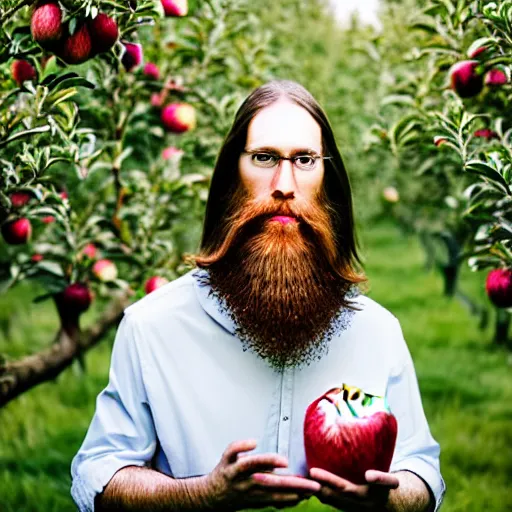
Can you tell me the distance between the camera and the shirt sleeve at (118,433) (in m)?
1.69

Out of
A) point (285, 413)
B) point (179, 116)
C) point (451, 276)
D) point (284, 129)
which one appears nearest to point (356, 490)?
point (285, 413)

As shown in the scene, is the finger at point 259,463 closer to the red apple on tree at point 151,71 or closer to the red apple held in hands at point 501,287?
the red apple held in hands at point 501,287

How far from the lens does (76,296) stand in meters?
2.79

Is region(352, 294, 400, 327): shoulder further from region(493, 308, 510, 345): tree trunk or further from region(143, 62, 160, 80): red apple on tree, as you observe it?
region(493, 308, 510, 345): tree trunk

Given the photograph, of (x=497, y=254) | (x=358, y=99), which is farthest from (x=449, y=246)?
(x=497, y=254)

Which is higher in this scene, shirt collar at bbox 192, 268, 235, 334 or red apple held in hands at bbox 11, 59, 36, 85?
red apple held in hands at bbox 11, 59, 36, 85

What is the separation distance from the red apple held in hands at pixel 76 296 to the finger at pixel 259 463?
146cm

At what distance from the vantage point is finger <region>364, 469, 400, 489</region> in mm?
1502

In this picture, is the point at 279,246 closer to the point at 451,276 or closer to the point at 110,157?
the point at 110,157

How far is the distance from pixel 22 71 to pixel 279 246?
99cm

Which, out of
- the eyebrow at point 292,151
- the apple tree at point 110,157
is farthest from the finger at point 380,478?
the apple tree at point 110,157

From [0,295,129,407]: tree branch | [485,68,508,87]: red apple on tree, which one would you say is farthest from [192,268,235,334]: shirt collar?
[0,295,129,407]: tree branch

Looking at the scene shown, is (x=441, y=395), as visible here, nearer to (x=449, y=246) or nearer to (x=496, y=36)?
(x=449, y=246)

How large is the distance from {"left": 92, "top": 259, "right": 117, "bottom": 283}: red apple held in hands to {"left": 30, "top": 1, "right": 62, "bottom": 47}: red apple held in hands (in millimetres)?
1240
